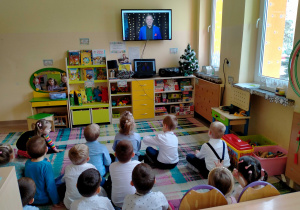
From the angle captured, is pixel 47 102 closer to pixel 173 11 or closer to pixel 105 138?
pixel 105 138

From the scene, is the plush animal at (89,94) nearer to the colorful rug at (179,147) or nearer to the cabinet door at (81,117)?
the cabinet door at (81,117)

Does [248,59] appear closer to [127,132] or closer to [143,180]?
[127,132]

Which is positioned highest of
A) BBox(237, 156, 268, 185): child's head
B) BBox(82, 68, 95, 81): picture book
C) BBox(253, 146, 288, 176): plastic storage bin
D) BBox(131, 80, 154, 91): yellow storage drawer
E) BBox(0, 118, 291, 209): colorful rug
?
BBox(82, 68, 95, 81): picture book

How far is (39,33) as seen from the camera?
14.4 feet

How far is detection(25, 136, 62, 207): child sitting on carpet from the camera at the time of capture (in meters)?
2.06

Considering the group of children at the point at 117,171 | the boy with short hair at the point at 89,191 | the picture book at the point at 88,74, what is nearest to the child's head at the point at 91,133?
the group of children at the point at 117,171

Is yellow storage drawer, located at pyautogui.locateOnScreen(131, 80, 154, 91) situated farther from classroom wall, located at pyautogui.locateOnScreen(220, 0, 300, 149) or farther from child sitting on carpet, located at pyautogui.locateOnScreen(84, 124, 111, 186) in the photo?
child sitting on carpet, located at pyautogui.locateOnScreen(84, 124, 111, 186)

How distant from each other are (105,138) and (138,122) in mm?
935

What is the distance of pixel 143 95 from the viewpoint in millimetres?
4570

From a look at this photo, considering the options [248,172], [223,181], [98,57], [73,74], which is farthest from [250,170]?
[73,74]

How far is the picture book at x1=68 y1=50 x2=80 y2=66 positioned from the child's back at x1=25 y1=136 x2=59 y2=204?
2.65 metres

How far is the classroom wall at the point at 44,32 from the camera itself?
4.31 metres

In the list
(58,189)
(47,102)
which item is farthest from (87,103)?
(58,189)

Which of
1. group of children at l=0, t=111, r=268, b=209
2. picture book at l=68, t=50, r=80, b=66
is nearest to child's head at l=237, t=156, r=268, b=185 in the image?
group of children at l=0, t=111, r=268, b=209
